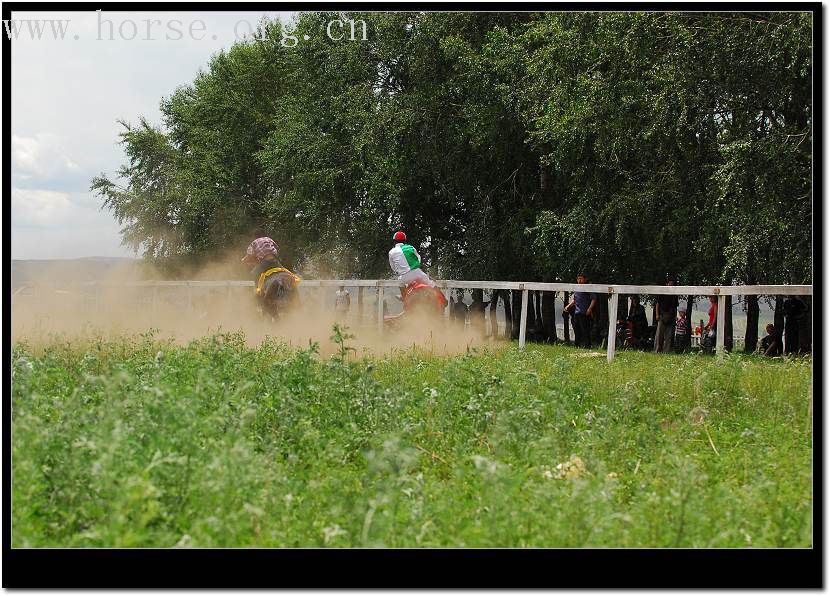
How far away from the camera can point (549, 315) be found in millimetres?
28156

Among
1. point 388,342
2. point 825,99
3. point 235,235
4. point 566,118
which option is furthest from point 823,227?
point 235,235

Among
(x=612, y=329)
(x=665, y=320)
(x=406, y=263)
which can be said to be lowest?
(x=665, y=320)

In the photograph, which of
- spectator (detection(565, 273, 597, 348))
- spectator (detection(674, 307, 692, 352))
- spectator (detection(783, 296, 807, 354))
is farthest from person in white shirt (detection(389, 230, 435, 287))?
spectator (detection(674, 307, 692, 352))

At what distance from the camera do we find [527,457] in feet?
28.7

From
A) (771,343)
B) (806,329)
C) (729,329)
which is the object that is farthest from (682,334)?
(771,343)

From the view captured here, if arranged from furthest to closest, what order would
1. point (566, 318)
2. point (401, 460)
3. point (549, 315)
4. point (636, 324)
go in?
1. point (549, 315)
2. point (636, 324)
3. point (566, 318)
4. point (401, 460)

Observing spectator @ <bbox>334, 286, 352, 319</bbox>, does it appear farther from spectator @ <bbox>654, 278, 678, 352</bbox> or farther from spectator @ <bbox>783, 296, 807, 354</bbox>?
spectator @ <bbox>783, 296, 807, 354</bbox>

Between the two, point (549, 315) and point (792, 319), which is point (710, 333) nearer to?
point (792, 319)

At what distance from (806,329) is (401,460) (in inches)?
571

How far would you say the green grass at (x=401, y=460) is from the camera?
6621 mm

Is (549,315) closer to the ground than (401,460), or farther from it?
closer to the ground

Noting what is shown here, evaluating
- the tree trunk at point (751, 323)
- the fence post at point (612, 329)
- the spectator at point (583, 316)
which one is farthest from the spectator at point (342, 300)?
the tree trunk at point (751, 323)

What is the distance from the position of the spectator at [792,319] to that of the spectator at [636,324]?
15.8ft

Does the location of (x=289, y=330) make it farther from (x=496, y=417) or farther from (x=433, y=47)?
(x=433, y=47)
